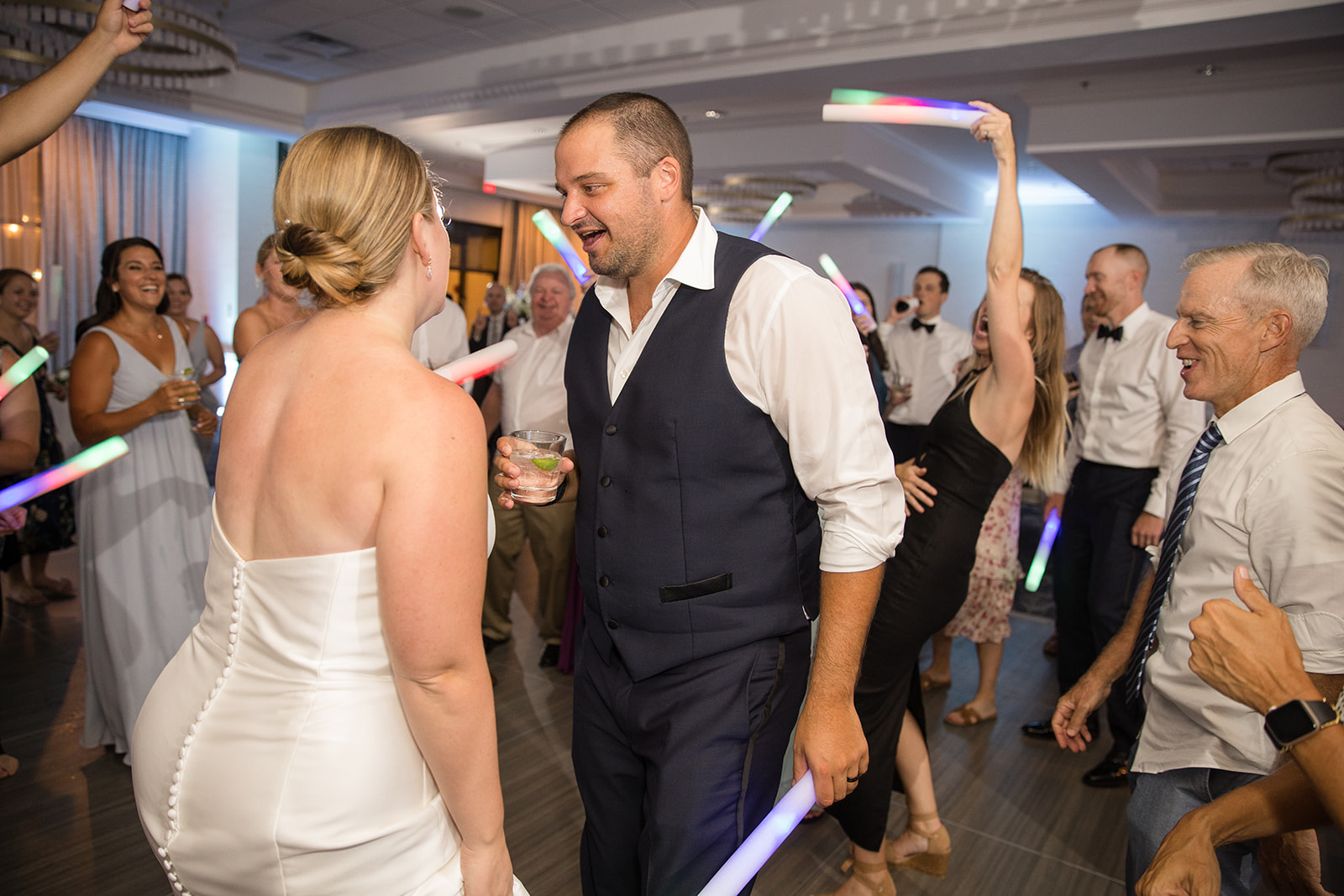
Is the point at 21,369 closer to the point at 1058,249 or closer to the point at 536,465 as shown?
the point at 536,465

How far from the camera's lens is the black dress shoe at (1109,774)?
314cm

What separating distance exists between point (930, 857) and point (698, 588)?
162 cm

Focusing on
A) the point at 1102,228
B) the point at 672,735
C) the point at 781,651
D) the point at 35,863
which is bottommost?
the point at 35,863

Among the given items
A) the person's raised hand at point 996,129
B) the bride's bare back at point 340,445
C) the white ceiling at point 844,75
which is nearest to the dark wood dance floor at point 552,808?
the bride's bare back at point 340,445

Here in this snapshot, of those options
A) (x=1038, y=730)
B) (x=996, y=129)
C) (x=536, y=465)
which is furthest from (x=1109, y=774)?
(x=536, y=465)

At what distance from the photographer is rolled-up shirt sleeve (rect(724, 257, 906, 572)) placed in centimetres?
139

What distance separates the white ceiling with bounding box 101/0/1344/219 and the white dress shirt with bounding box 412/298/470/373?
7.28ft

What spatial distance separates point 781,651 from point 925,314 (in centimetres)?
549

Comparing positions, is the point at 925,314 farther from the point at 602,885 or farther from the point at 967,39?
the point at 602,885

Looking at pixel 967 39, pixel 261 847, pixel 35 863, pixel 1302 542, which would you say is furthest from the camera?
pixel 967 39

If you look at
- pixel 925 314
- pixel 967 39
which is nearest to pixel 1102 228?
pixel 925 314

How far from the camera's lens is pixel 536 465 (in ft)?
5.19

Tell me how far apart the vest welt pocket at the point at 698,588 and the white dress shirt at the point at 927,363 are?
4.95 m

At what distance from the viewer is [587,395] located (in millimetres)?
1652
